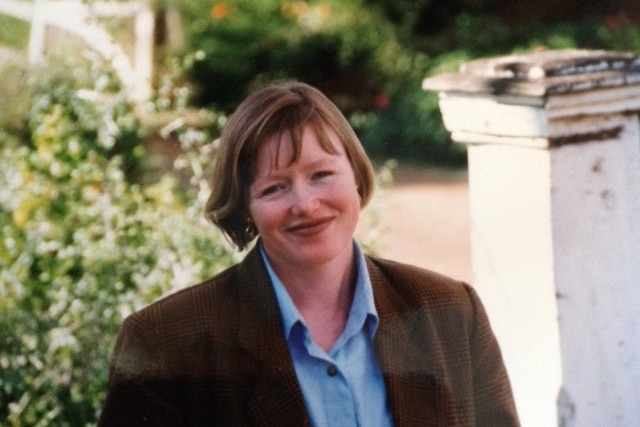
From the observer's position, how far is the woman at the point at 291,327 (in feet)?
5.96

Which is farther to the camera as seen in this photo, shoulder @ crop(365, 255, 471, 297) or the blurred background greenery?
the blurred background greenery

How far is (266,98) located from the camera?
186 centimetres

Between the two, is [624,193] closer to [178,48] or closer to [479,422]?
[479,422]

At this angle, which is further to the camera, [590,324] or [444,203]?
[444,203]

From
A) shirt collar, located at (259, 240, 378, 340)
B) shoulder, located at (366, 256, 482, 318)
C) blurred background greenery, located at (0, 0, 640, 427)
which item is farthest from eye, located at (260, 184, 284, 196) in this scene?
blurred background greenery, located at (0, 0, 640, 427)

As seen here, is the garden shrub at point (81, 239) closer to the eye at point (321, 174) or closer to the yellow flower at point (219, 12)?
the eye at point (321, 174)

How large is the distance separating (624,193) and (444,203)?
17.4 ft

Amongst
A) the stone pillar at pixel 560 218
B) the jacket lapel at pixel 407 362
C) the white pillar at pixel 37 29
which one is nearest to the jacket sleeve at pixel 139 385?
the jacket lapel at pixel 407 362

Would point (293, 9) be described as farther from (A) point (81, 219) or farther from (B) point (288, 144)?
(B) point (288, 144)

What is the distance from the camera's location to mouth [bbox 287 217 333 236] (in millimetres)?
1834

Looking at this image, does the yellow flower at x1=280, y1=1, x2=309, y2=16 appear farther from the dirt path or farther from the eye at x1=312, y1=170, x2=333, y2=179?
the eye at x1=312, y1=170, x2=333, y2=179

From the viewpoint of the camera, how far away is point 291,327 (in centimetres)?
188

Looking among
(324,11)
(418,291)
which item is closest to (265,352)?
(418,291)

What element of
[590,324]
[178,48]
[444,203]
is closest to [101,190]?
[590,324]
